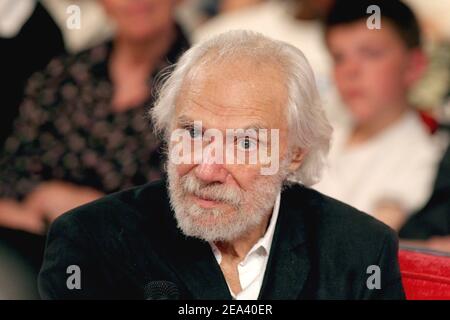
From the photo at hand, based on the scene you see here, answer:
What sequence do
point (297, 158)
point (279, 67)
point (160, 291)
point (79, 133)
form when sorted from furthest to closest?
point (79, 133), point (297, 158), point (279, 67), point (160, 291)

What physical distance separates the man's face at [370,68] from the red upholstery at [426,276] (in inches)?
52.1

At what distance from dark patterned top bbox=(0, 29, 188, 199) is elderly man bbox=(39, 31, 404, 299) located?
55.5 inches

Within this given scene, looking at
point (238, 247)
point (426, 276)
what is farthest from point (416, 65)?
point (238, 247)

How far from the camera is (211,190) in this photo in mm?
1796

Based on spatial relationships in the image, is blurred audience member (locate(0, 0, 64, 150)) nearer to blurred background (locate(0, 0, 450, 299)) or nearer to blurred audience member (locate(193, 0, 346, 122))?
blurred background (locate(0, 0, 450, 299))

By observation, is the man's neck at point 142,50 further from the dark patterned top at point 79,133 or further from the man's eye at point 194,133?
the man's eye at point 194,133

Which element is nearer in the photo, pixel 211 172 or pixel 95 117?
pixel 211 172

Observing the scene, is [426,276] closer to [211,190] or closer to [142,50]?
[211,190]

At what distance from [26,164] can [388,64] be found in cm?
181

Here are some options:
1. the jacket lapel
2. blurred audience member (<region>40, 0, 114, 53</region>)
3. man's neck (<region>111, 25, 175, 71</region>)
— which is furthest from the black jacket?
blurred audience member (<region>40, 0, 114, 53</region>)

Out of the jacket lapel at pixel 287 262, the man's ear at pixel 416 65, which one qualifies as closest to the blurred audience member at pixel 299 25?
the man's ear at pixel 416 65

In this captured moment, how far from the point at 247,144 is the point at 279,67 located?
0.73 feet
